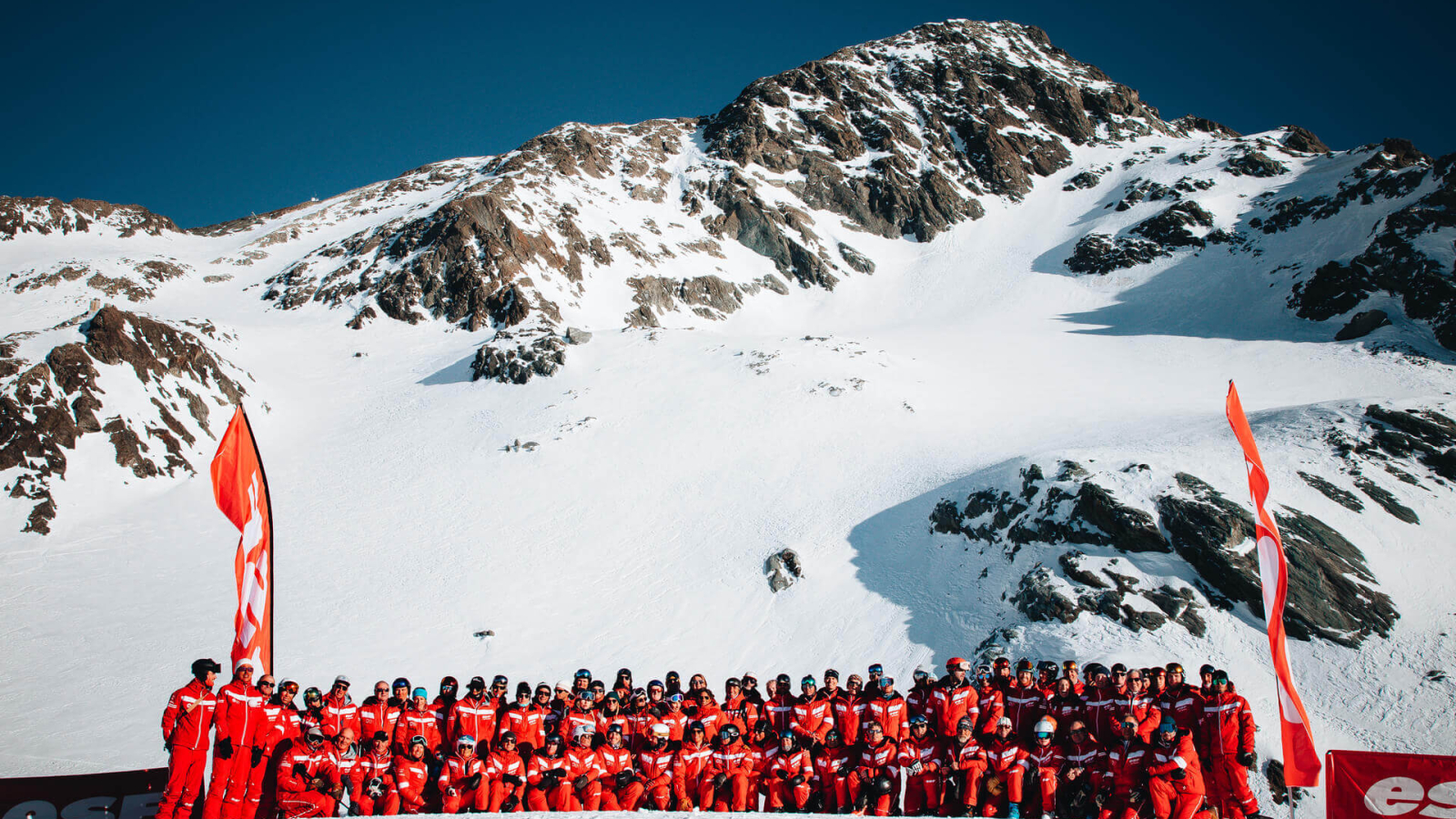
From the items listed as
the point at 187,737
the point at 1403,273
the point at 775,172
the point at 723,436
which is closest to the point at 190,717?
the point at 187,737

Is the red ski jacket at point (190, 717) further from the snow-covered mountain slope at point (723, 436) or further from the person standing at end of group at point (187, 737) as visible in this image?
the snow-covered mountain slope at point (723, 436)

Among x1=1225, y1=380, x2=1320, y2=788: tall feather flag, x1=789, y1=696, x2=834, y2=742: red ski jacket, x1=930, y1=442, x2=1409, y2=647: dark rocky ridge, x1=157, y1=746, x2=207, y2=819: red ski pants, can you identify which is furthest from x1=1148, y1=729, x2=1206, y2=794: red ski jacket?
x1=930, y1=442, x2=1409, y2=647: dark rocky ridge

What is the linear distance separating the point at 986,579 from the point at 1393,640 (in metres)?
9.65

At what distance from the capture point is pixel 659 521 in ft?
96.8

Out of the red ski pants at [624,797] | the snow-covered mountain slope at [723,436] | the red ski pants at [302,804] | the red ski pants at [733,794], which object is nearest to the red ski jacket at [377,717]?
the red ski pants at [302,804]

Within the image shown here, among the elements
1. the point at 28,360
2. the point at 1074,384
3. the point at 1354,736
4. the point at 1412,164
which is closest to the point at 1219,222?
the point at 1412,164

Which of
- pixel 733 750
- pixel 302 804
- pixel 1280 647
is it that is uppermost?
pixel 1280 647

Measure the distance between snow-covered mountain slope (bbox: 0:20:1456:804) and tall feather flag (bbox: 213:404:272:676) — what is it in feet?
28.6

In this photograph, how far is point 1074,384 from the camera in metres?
40.8

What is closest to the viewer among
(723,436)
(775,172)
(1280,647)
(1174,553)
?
(1280,647)

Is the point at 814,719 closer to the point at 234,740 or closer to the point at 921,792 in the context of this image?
the point at 921,792

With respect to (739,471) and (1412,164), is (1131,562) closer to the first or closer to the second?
(739,471)

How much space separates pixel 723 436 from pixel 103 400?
28699 millimetres

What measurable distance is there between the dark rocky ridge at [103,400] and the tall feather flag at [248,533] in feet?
85.3
